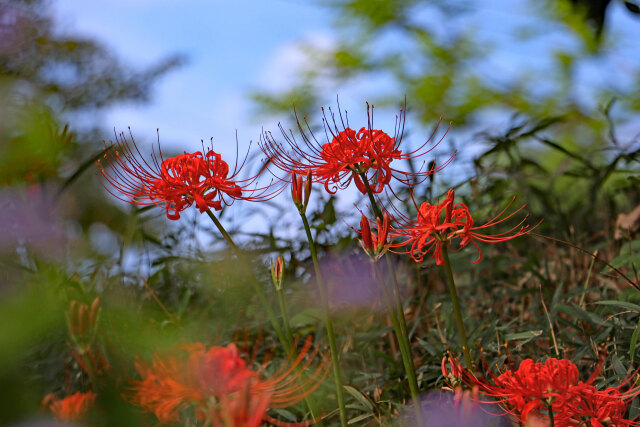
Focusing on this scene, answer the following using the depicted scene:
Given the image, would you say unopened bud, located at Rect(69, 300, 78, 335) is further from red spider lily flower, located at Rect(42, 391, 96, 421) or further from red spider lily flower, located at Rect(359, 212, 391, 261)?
red spider lily flower, located at Rect(359, 212, 391, 261)

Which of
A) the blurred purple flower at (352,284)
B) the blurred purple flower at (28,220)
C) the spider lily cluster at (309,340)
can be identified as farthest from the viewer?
the blurred purple flower at (352,284)

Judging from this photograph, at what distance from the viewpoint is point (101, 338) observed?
1019 millimetres

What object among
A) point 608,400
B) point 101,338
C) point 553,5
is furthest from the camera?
point 553,5

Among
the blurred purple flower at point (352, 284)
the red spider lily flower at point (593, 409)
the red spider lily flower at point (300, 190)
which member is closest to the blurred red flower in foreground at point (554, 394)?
the red spider lily flower at point (593, 409)

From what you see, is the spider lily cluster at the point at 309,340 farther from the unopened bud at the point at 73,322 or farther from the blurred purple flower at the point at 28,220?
the blurred purple flower at the point at 28,220

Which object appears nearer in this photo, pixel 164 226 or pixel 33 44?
pixel 164 226

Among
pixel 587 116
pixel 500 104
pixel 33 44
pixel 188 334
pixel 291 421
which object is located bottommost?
pixel 291 421

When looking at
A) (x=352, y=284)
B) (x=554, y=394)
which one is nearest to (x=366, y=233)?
(x=554, y=394)

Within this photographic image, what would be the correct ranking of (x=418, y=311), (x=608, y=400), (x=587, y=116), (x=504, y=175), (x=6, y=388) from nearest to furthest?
Answer: 1. (x=6, y=388)
2. (x=608, y=400)
3. (x=418, y=311)
4. (x=504, y=175)
5. (x=587, y=116)

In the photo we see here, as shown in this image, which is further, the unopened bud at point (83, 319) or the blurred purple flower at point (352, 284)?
the blurred purple flower at point (352, 284)

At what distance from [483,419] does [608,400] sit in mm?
158

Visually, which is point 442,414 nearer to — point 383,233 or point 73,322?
point 383,233

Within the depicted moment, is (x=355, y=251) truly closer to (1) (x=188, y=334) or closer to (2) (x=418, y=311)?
(2) (x=418, y=311)

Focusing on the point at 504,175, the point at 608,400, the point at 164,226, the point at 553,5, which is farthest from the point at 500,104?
the point at 608,400
